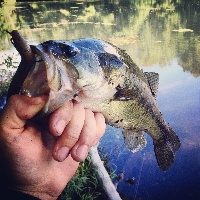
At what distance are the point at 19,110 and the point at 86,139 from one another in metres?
0.46

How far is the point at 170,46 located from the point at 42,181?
32.3ft

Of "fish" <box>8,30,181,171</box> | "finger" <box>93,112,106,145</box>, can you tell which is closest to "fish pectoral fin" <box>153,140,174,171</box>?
"fish" <box>8,30,181,171</box>

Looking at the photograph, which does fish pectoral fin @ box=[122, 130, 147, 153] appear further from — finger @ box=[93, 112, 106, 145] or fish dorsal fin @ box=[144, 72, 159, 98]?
finger @ box=[93, 112, 106, 145]

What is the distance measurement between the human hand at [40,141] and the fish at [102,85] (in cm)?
8

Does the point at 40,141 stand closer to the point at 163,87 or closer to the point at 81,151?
the point at 81,151

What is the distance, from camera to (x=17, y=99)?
4.87ft

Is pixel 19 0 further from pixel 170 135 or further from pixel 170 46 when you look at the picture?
pixel 170 135

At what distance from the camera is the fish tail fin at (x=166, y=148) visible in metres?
2.84

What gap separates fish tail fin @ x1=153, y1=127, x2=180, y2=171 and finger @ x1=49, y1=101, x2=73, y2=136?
150 centimetres

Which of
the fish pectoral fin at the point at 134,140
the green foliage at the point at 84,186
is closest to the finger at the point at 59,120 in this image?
the fish pectoral fin at the point at 134,140

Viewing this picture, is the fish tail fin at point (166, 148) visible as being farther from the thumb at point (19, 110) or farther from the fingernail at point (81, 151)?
the thumb at point (19, 110)

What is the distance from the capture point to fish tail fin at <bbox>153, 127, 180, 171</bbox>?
9.33ft

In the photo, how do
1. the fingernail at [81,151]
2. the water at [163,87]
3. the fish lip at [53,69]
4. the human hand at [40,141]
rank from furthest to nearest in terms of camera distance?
the water at [163,87], the fingernail at [81,151], the human hand at [40,141], the fish lip at [53,69]

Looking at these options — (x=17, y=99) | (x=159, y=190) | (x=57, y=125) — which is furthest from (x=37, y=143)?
(x=159, y=190)
